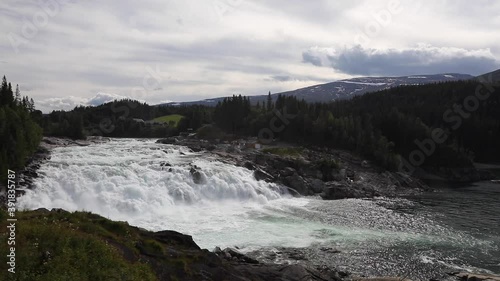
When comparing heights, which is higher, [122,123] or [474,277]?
[122,123]

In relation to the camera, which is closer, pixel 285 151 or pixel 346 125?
pixel 285 151

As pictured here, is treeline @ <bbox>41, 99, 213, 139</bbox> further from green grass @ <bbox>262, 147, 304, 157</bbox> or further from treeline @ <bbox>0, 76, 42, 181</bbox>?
treeline @ <bbox>0, 76, 42, 181</bbox>

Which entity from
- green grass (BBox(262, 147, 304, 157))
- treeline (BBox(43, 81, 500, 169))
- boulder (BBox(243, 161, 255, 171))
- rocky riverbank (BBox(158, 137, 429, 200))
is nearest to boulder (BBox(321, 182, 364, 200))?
rocky riverbank (BBox(158, 137, 429, 200))

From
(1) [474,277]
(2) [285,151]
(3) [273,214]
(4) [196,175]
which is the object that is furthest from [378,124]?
(1) [474,277]

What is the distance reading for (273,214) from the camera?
48281mm

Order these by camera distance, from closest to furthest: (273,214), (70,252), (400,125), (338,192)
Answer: (70,252)
(273,214)
(338,192)
(400,125)

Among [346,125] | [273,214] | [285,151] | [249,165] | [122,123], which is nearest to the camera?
[273,214]

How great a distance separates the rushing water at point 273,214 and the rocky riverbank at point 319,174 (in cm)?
398

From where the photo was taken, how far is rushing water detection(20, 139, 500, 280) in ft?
110

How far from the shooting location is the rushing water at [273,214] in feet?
110

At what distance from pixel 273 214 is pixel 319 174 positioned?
86.5 ft

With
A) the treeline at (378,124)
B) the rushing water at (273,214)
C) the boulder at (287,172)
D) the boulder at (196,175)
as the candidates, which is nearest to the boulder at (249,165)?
the rushing water at (273,214)

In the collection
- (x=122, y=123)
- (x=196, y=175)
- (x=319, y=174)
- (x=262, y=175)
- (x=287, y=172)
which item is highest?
(x=122, y=123)

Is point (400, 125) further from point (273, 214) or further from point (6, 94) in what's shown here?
point (6, 94)
